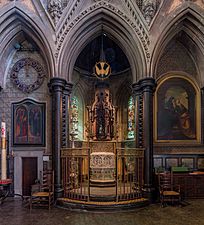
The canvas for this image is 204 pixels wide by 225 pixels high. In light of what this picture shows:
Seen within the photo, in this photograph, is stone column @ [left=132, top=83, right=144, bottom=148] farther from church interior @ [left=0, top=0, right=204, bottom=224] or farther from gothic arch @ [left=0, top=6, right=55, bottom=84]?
gothic arch @ [left=0, top=6, right=55, bottom=84]

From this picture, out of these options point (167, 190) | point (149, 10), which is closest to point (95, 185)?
point (167, 190)

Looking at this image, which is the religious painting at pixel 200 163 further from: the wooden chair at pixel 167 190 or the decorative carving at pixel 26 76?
the decorative carving at pixel 26 76

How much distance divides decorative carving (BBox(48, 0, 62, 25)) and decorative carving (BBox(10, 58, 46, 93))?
1.72m

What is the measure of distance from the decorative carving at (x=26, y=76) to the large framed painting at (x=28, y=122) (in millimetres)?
513

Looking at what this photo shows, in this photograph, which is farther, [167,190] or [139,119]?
[139,119]

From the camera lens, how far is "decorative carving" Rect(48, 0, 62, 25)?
9477 mm

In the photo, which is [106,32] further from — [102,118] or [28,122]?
[28,122]

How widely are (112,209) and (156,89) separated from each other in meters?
4.62

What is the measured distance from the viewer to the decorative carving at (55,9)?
31.1 ft

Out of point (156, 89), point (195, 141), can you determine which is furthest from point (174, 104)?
point (195, 141)

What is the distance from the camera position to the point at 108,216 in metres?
7.47

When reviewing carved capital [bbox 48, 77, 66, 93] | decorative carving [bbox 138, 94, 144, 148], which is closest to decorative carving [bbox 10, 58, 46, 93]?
carved capital [bbox 48, 77, 66, 93]

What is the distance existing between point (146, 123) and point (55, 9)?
4.77 meters

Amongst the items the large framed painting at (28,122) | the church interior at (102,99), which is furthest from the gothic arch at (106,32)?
the large framed painting at (28,122)
